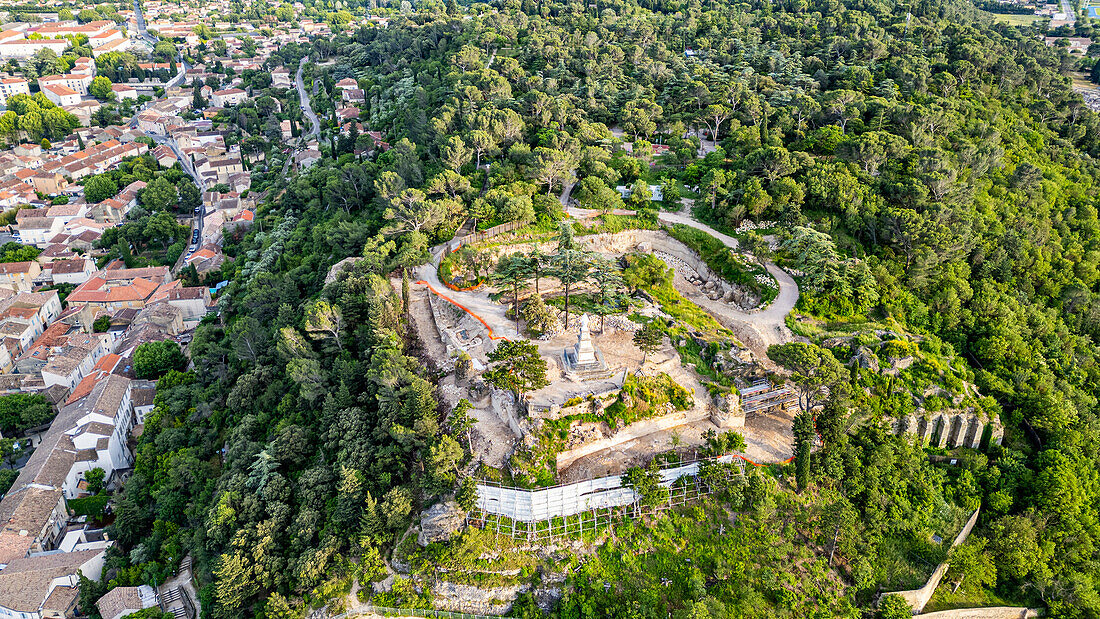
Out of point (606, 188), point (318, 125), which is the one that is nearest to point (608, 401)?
point (606, 188)

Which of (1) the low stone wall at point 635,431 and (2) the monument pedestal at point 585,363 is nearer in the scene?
(1) the low stone wall at point 635,431

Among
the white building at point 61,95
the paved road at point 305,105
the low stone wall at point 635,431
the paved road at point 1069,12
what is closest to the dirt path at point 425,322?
the low stone wall at point 635,431

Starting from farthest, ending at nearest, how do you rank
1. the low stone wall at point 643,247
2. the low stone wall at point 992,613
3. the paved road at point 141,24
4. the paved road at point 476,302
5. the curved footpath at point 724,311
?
the paved road at point 141,24
the low stone wall at point 643,247
the curved footpath at point 724,311
the paved road at point 476,302
the low stone wall at point 992,613

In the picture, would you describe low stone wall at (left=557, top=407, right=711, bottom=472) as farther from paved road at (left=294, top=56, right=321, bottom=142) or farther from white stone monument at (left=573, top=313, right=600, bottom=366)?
paved road at (left=294, top=56, right=321, bottom=142)

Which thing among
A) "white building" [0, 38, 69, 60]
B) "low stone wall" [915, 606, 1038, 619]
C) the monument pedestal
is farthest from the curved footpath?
"white building" [0, 38, 69, 60]

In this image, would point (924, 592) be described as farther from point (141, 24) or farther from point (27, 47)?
point (141, 24)

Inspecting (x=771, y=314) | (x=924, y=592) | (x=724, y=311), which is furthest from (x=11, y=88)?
(x=924, y=592)

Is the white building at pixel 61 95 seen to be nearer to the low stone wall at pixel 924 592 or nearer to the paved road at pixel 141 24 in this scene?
the paved road at pixel 141 24
